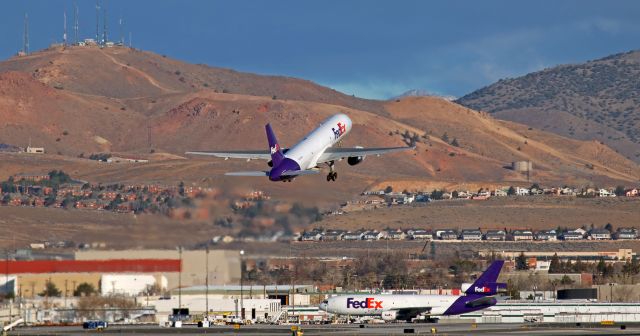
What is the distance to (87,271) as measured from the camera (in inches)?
4141

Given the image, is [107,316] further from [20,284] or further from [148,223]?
[148,223]

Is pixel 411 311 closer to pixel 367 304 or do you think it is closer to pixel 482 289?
pixel 367 304

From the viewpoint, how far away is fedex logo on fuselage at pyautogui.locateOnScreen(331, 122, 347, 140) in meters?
137

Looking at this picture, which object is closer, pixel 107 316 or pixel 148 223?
pixel 148 223

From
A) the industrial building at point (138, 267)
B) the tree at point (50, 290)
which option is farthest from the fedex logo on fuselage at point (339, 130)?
the tree at point (50, 290)

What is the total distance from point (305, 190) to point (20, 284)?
22.9 metres

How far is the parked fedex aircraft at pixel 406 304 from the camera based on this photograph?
16562 cm

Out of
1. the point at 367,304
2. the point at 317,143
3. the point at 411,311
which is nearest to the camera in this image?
the point at 317,143

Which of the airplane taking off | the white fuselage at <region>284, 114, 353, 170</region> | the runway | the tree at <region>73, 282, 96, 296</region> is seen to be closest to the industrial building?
the tree at <region>73, 282, 96, 296</region>

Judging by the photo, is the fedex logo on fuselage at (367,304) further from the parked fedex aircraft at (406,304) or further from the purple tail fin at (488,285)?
the purple tail fin at (488,285)

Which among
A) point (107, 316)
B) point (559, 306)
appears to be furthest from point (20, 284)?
point (559, 306)

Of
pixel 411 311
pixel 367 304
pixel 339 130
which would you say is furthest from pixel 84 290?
pixel 411 311

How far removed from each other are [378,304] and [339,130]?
32.7 metres

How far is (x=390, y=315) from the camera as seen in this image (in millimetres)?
166750
